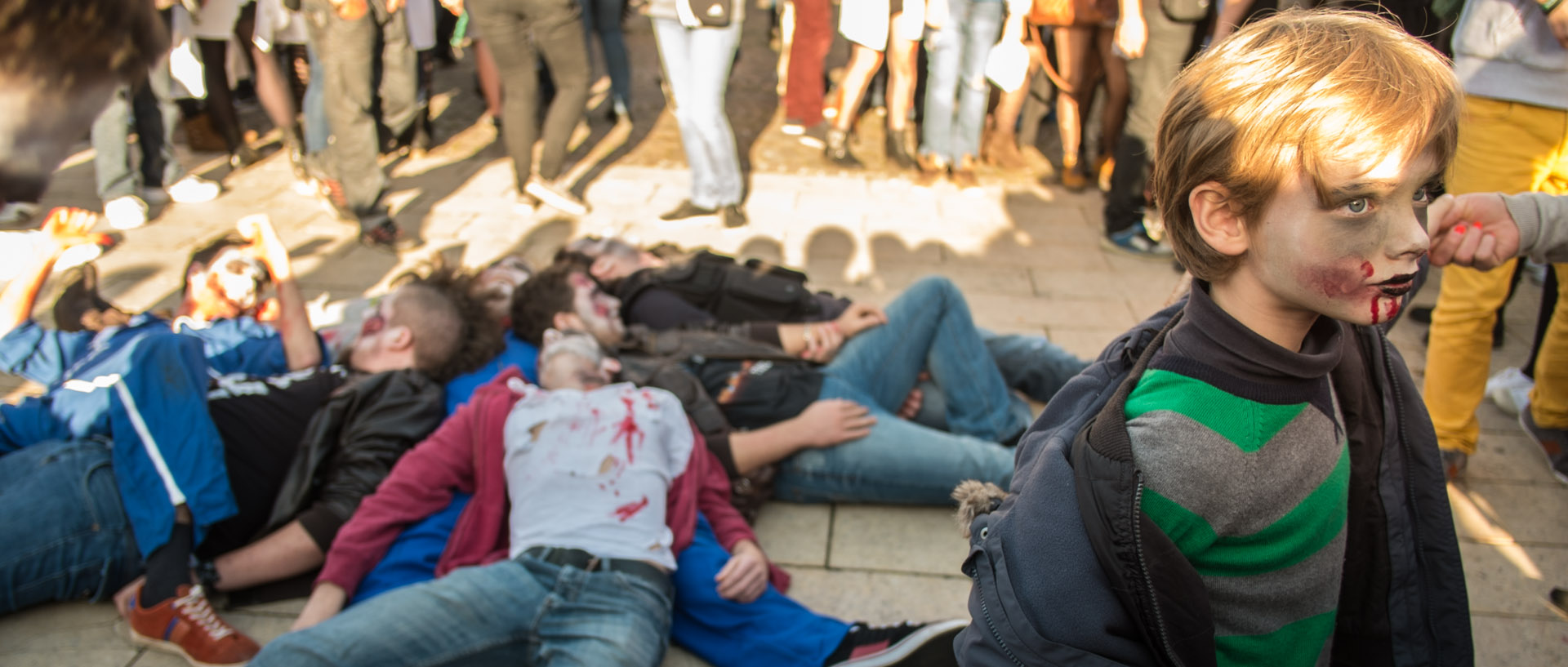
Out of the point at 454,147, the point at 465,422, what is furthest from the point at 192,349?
the point at 454,147

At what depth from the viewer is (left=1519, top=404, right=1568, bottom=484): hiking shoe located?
10.1ft

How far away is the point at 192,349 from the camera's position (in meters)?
2.87

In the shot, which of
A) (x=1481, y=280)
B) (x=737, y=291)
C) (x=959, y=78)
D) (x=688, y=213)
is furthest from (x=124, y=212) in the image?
(x=1481, y=280)

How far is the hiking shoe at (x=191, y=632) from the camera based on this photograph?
240 centimetres

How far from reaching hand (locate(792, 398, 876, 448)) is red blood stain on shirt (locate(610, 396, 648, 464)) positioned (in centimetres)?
52

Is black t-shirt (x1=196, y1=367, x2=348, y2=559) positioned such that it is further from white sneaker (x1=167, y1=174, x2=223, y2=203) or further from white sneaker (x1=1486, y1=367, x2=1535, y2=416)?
white sneaker (x1=1486, y1=367, x2=1535, y2=416)

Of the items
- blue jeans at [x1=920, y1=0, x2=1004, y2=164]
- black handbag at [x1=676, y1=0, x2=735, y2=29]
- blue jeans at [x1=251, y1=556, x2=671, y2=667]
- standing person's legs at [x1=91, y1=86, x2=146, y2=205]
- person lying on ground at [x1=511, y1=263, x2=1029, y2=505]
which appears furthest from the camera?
blue jeans at [x1=920, y1=0, x2=1004, y2=164]

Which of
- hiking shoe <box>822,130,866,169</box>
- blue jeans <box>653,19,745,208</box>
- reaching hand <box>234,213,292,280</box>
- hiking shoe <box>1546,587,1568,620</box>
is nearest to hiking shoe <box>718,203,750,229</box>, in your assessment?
blue jeans <box>653,19,745,208</box>

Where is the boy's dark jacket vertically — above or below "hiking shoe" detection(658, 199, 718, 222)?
above

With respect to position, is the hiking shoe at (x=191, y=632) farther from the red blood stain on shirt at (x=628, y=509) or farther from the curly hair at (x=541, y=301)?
the curly hair at (x=541, y=301)

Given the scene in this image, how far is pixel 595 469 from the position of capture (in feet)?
8.23

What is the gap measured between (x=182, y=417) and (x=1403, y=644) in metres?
2.88

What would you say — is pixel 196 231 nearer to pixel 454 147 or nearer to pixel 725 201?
pixel 454 147

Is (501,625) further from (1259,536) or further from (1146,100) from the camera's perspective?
(1146,100)
